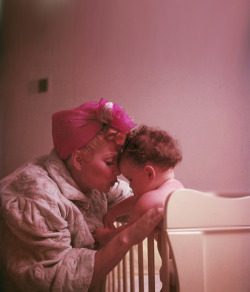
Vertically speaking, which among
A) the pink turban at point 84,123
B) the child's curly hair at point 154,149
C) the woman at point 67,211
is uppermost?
the pink turban at point 84,123

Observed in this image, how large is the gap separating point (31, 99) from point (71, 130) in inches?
18.8

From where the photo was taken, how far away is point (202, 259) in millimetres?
619

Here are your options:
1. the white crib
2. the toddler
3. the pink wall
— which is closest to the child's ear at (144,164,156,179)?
the toddler

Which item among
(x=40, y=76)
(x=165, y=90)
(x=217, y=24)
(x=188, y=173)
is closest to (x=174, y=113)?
(x=165, y=90)

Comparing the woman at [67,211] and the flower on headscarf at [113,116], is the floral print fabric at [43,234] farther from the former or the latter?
the flower on headscarf at [113,116]

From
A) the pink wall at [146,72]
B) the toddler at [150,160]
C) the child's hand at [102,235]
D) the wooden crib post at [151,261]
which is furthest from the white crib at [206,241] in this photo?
the pink wall at [146,72]

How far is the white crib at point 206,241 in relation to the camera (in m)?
0.61

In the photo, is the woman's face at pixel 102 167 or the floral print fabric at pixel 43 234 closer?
the floral print fabric at pixel 43 234

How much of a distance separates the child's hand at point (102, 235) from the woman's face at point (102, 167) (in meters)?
0.13

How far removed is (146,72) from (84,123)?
62 cm

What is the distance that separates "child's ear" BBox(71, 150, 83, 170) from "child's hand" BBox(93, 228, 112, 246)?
0.20m

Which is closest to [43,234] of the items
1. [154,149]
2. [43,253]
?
Answer: [43,253]

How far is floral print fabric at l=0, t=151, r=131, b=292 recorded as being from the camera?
74cm

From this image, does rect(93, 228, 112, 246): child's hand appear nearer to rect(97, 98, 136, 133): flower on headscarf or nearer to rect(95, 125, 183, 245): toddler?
rect(95, 125, 183, 245): toddler
